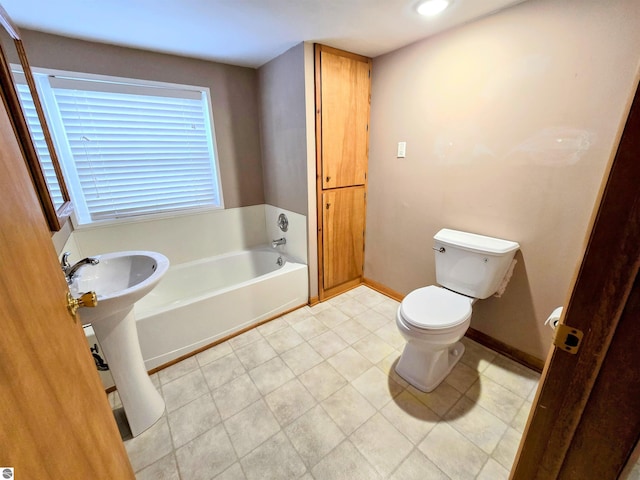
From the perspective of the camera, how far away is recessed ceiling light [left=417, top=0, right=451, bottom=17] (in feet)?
4.48

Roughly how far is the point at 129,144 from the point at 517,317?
3.01 metres

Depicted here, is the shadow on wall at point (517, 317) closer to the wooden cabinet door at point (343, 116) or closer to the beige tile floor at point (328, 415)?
the beige tile floor at point (328, 415)

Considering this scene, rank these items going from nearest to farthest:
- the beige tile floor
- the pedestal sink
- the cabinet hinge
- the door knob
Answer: the cabinet hinge < the door knob < the pedestal sink < the beige tile floor

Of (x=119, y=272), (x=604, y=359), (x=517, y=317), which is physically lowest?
(x=517, y=317)

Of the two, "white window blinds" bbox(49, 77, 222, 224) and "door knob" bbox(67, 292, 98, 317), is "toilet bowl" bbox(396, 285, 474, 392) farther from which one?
"white window blinds" bbox(49, 77, 222, 224)

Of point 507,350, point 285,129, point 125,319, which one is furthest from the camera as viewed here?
point 285,129

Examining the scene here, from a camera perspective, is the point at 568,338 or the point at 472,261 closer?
the point at 568,338

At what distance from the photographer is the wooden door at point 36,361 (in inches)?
17.5

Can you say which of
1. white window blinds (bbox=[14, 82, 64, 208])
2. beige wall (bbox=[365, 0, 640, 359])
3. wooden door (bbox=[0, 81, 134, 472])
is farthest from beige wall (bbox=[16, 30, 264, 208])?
wooden door (bbox=[0, 81, 134, 472])

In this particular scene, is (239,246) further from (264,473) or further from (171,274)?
(264,473)

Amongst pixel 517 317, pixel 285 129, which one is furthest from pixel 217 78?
pixel 517 317

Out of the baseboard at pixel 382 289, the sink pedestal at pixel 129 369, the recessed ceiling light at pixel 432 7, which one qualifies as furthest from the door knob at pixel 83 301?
the baseboard at pixel 382 289

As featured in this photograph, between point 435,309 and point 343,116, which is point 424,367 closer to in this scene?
point 435,309

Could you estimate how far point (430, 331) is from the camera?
1.42m
